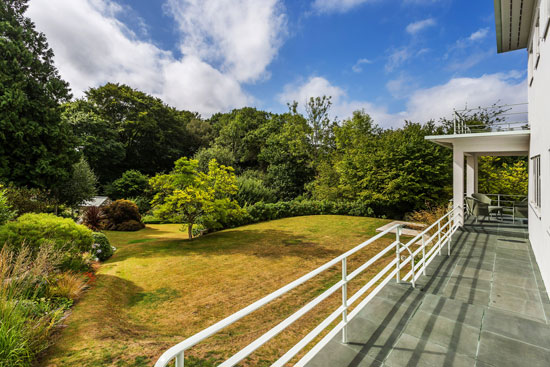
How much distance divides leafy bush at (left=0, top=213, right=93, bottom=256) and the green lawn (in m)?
1.03

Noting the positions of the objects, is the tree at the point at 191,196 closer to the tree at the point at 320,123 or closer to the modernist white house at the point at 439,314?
the modernist white house at the point at 439,314

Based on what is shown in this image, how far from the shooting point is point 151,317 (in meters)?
4.25

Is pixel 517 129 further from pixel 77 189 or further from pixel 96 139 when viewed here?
pixel 96 139

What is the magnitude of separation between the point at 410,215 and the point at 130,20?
685 inches

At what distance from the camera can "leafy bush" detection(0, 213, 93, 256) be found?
5.26m

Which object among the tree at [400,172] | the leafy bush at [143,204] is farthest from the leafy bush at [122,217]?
the tree at [400,172]

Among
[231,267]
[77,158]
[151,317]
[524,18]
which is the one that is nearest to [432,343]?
[151,317]

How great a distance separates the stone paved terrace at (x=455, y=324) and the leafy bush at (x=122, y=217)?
561 inches

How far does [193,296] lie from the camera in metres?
5.02

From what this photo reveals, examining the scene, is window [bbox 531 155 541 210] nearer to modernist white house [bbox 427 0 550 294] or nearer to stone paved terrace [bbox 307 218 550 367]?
modernist white house [bbox 427 0 550 294]

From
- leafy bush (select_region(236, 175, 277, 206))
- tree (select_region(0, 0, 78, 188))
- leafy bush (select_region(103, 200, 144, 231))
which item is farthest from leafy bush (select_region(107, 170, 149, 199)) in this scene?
leafy bush (select_region(236, 175, 277, 206))

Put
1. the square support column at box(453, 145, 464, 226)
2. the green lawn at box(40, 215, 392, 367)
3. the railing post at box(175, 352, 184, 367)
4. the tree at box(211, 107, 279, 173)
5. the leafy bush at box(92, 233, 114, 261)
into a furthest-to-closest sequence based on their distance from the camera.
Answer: the tree at box(211, 107, 279, 173), the square support column at box(453, 145, 464, 226), the leafy bush at box(92, 233, 114, 261), the green lawn at box(40, 215, 392, 367), the railing post at box(175, 352, 184, 367)

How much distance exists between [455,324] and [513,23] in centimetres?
845

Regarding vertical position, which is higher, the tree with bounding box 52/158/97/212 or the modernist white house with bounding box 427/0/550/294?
the modernist white house with bounding box 427/0/550/294
